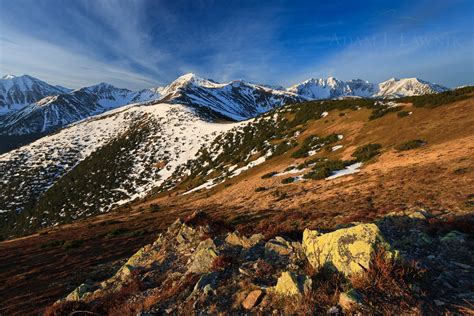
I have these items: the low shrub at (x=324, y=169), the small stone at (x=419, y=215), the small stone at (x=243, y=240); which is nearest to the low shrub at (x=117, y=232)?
the small stone at (x=243, y=240)

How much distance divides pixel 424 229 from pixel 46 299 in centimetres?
1637

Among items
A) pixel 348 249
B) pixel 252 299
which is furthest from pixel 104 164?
pixel 348 249

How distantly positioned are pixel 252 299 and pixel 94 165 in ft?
299

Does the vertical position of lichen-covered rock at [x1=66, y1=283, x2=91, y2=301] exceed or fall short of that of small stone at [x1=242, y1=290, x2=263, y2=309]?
it falls short

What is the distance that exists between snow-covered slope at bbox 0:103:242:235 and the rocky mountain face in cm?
5952

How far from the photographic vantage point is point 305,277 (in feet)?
21.1

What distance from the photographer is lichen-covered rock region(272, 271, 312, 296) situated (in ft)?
20.0

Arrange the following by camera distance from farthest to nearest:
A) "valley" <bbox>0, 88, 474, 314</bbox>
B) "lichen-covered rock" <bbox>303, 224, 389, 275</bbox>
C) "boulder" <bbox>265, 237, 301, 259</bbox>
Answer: "valley" <bbox>0, 88, 474, 314</bbox> < "boulder" <bbox>265, 237, 301, 259</bbox> < "lichen-covered rock" <bbox>303, 224, 389, 275</bbox>

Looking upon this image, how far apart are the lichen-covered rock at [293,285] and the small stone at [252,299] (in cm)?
40

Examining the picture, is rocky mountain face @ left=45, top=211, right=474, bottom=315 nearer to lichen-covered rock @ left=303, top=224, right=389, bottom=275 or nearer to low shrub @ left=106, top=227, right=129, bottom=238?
lichen-covered rock @ left=303, top=224, right=389, bottom=275

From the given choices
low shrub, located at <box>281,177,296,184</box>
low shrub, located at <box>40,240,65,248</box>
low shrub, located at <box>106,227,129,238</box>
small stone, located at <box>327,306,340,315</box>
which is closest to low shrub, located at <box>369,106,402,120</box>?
low shrub, located at <box>281,177,296,184</box>

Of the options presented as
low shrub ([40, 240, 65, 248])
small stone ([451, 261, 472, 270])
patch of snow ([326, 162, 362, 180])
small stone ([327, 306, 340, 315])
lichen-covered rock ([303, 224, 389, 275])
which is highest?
lichen-covered rock ([303, 224, 389, 275])

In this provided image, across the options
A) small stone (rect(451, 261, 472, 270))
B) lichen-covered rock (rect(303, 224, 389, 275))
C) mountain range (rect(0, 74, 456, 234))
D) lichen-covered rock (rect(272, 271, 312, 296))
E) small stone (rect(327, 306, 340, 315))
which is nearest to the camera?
small stone (rect(327, 306, 340, 315))

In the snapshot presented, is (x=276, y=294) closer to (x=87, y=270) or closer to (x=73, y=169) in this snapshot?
(x=87, y=270)
